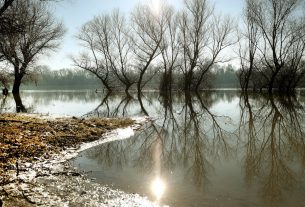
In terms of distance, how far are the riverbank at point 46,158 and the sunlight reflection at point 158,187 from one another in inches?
24.2

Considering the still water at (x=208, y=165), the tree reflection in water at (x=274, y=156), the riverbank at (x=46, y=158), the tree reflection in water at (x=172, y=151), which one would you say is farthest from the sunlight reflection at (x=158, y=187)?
the tree reflection in water at (x=274, y=156)

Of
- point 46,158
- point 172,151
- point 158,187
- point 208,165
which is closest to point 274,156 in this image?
point 208,165

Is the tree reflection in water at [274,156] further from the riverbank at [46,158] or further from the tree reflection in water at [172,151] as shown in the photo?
the riverbank at [46,158]

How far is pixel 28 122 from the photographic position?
11.5 metres

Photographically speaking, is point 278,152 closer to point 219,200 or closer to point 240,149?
point 240,149

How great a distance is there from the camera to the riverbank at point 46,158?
5184 mm

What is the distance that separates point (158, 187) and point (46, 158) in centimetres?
319

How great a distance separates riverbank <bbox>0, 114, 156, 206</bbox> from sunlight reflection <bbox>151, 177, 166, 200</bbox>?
2.01ft

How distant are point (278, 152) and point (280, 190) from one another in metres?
3.09

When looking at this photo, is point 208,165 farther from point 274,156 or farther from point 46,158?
point 46,158

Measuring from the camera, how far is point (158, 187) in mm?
5773

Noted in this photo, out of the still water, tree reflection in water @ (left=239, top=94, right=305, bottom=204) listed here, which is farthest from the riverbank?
tree reflection in water @ (left=239, top=94, right=305, bottom=204)

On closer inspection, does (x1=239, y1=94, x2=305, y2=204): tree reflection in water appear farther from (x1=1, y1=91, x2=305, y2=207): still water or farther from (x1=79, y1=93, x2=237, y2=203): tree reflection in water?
(x1=79, y1=93, x2=237, y2=203): tree reflection in water

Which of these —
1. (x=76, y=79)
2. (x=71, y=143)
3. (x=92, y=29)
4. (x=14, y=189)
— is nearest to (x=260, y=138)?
(x=71, y=143)
